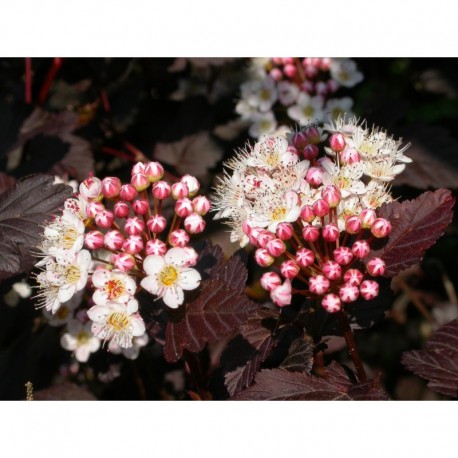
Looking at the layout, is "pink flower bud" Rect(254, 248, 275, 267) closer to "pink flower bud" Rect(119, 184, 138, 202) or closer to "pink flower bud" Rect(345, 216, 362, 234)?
"pink flower bud" Rect(345, 216, 362, 234)

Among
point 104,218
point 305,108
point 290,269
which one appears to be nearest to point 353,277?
point 290,269

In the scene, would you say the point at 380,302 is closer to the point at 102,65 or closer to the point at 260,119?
the point at 260,119

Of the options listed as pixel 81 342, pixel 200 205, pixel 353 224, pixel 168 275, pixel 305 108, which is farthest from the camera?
pixel 305 108

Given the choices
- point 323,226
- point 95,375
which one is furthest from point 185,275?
point 95,375

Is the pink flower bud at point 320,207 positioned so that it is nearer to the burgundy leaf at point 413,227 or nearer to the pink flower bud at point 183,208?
the burgundy leaf at point 413,227

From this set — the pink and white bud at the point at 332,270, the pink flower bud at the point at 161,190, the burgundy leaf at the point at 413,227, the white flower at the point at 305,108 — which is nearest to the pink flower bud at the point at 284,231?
the pink and white bud at the point at 332,270

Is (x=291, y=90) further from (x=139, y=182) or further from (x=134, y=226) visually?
(x=134, y=226)
